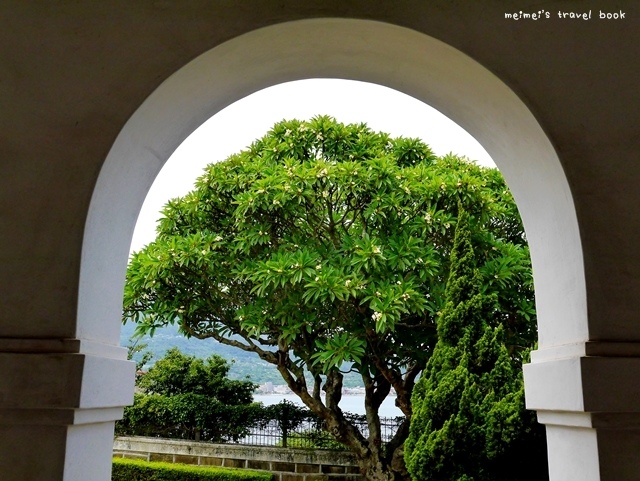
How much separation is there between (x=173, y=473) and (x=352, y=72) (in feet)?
29.6

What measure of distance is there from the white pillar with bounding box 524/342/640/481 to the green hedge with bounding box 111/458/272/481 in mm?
8441

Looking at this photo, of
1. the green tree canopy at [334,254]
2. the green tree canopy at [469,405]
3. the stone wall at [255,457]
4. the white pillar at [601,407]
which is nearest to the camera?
the white pillar at [601,407]

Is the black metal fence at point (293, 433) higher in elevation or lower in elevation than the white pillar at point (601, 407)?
lower

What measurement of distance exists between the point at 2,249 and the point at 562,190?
1684 mm

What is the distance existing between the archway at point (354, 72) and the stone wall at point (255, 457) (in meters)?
8.50

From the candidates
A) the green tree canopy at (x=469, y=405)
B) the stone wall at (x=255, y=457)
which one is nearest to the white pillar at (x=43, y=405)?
the green tree canopy at (x=469, y=405)

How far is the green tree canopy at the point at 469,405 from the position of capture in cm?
475

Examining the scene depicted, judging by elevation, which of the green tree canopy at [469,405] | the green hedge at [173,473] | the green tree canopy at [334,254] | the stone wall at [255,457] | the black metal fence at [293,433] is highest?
the green tree canopy at [334,254]

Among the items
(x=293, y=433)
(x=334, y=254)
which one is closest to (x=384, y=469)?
(x=293, y=433)

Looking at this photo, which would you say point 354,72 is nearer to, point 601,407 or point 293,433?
point 601,407

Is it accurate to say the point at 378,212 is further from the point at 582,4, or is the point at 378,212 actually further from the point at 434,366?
the point at 582,4

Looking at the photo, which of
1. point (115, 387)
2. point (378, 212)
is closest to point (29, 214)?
point (115, 387)

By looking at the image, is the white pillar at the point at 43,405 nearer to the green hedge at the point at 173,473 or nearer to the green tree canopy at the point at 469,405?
the green tree canopy at the point at 469,405

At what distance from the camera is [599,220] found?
1.72 meters
